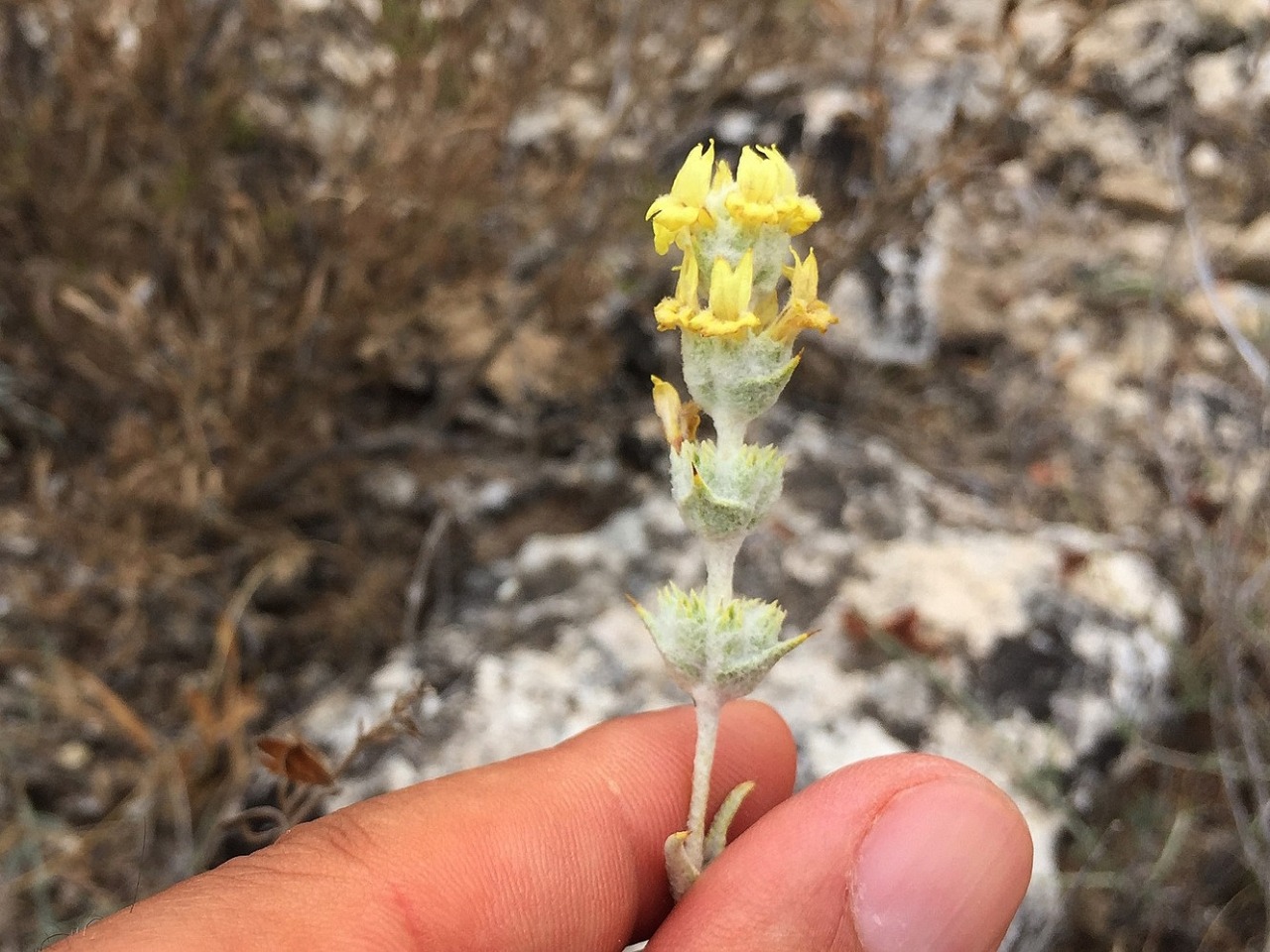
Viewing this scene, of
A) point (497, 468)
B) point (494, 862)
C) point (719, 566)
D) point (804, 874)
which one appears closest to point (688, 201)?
point (719, 566)

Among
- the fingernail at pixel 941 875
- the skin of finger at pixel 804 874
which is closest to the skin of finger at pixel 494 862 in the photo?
the skin of finger at pixel 804 874

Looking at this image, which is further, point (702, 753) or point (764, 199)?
point (702, 753)

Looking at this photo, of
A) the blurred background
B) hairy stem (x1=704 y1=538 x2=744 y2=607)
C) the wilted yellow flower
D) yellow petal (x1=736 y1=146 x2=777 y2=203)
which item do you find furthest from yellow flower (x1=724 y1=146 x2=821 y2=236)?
the blurred background

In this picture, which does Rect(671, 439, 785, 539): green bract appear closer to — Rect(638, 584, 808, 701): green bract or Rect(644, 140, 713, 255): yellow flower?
Rect(638, 584, 808, 701): green bract

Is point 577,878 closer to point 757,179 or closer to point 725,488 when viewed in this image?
point 725,488

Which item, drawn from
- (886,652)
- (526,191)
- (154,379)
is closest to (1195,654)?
(886,652)

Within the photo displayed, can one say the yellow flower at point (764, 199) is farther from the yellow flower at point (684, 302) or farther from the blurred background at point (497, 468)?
the blurred background at point (497, 468)

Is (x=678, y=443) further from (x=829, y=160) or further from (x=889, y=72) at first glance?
(x=889, y=72)
